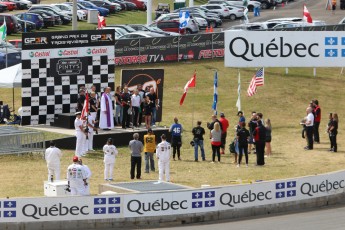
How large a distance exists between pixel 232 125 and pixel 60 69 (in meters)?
7.61

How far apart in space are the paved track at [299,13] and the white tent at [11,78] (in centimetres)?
3405

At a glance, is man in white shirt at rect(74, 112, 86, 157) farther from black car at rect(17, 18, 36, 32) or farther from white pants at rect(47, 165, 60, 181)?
black car at rect(17, 18, 36, 32)

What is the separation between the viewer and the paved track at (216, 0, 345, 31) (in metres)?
72.5

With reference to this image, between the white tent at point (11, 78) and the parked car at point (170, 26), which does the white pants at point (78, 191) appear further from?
the parked car at point (170, 26)

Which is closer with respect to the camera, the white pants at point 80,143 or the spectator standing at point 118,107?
the white pants at point 80,143

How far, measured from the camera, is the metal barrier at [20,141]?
32.1 metres

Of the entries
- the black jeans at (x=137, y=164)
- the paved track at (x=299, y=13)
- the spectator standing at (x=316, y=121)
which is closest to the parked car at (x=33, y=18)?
the paved track at (x=299, y=13)

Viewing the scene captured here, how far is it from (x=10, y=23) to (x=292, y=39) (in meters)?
30.3

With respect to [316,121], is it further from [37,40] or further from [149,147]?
[37,40]

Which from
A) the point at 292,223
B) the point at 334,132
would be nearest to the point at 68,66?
the point at 334,132

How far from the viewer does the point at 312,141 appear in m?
34.4

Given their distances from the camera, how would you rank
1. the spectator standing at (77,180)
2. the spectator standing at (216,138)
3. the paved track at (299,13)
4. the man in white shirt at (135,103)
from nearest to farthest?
the spectator standing at (77,180) → the spectator standing at (216,138) → the man in white shirt at (135,103) → the paved track at (299,13)

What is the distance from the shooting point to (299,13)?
76812 millimetres

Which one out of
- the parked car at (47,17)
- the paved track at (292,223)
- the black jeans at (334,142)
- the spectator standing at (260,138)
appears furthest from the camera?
the parked car at (47,17)
